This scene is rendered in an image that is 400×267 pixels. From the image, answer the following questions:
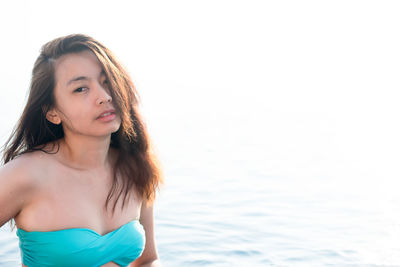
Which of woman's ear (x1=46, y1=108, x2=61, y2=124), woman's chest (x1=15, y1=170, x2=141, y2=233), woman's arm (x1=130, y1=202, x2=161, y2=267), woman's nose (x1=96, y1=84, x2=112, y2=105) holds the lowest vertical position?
woman's arm (x1=130, y1=202, x2=161, y2=267)

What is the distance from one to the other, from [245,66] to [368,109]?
14959 millimetres

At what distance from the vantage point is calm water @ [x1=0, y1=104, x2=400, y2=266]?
15.1ft

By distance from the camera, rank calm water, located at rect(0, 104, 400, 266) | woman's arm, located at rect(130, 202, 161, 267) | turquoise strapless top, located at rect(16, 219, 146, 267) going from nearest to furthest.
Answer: turquoise strapless top, located at rect(16, 219, 146, 267) < woman's arm, located at rect(130, 202, 161, 267) < calm water, located at rect(0, 104, 400, 266)

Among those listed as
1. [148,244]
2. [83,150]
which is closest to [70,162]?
[83,150]

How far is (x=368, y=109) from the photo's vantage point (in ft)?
56.3

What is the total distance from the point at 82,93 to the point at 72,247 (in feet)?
1.99

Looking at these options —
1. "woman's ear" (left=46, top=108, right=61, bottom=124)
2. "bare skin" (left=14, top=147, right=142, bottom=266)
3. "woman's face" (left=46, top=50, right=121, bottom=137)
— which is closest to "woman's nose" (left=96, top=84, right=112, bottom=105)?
"woman's face" (left=46, top=50, right=121, bottom=137)

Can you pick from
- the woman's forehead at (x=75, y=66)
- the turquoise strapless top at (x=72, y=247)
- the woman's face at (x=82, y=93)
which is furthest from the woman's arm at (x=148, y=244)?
the woman's forehead at (x=75, y=66)

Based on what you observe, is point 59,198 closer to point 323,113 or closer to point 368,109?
point 323,113

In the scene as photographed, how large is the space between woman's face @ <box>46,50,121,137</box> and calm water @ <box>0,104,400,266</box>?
2.35 meters

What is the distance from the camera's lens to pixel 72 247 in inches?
87.0

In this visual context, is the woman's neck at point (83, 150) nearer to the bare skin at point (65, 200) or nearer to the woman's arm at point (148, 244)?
the bare skin at point (65, 200)

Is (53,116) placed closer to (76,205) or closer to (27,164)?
(27,164)

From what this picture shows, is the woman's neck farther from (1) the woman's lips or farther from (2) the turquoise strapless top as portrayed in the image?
(2) the turquoise strapless top
